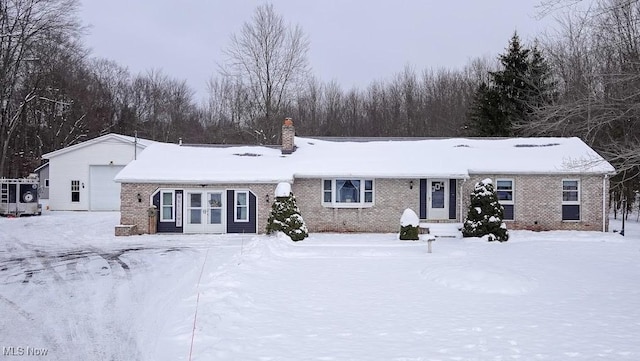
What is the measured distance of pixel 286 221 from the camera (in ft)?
57.6

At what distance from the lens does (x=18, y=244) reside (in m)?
17.0

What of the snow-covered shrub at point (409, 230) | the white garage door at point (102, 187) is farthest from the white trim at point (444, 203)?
the white garage door at point (102, 187)

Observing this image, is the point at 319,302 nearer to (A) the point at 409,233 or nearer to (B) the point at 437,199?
(A) the point at 409,233

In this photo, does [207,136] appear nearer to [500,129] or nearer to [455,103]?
[455,103]

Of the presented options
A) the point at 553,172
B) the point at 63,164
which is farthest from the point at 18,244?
the point at 553,172

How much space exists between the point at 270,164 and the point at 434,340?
50.4ft

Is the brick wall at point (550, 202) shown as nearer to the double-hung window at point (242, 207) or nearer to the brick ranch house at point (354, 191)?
the brick ranch house at point (354, 191)

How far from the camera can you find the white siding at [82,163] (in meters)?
30.8

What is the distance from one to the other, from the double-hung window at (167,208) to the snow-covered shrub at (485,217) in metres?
11.4

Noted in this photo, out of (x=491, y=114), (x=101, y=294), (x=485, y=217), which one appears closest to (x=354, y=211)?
(x=485, y=217)

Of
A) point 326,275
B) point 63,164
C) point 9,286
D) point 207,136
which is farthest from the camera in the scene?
point 207,136

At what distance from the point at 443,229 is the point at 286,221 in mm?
6301

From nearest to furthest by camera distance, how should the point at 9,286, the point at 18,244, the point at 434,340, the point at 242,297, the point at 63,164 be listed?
the point at 434,340
the point at 242,297
the point at 9,286
the point at 18,244
the point at 63,164

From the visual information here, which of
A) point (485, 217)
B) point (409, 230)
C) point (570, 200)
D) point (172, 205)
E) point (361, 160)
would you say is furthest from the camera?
point (361, 160)
